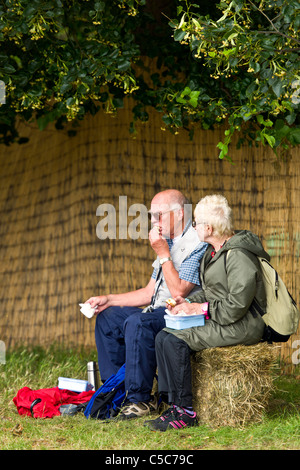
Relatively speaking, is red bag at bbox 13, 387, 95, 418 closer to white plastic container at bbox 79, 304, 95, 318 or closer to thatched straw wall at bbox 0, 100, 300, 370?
white plastic container at bbox 79, 304, 95, 318

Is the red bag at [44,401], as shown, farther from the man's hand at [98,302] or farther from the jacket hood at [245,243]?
the jacket hood at [245,243]

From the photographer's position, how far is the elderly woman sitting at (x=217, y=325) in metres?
3.85

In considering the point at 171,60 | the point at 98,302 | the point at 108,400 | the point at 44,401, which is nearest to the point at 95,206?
the point at 171,60

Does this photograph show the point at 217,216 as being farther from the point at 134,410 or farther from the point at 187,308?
the point at 134,410

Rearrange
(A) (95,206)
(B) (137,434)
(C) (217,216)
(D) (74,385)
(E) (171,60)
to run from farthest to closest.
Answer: (A) (95,206) → (E) (171,60) → (D) (74,385) → (C) (217,216) → (B) (137,434)

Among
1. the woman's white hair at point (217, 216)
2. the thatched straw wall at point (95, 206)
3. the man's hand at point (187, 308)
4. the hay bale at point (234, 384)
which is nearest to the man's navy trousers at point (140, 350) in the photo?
the man's hand at point (187, 308)

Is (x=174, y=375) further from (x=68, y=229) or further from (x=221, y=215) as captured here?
(x=68, y=229)

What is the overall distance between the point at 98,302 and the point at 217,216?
42.5 inches

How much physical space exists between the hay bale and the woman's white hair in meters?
0.71

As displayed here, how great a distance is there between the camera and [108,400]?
13.8 ft

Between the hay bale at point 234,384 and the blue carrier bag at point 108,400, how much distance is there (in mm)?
571

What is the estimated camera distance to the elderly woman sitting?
3846mm
